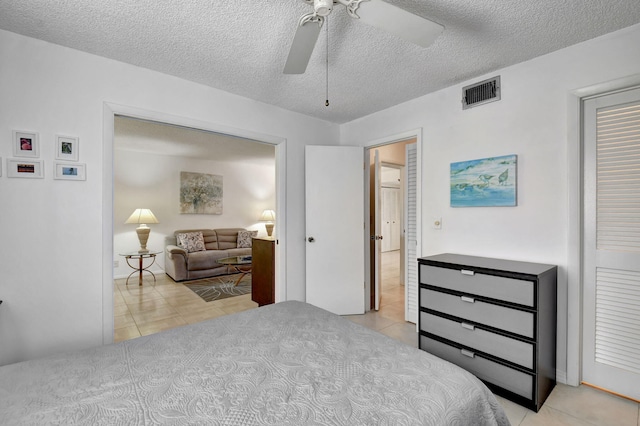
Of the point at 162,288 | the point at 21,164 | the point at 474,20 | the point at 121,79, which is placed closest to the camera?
the point at 474,20

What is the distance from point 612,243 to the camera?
199 centimetres

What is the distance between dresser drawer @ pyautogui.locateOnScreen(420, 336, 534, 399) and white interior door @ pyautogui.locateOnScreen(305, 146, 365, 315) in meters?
1.31

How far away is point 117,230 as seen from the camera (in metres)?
5.52

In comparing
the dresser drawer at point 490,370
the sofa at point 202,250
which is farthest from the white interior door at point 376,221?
the sofa at point 202,250

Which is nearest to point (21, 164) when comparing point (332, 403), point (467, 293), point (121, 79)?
point (121, 79)

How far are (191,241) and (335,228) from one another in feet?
11.4

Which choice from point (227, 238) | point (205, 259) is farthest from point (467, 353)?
point (227, 238)

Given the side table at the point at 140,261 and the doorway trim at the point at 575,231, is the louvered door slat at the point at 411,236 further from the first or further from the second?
the side table at the point at 140,261

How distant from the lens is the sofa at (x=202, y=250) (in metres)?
5.30

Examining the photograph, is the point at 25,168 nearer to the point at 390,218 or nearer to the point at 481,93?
the point at 481,93

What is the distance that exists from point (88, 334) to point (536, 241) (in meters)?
3.39

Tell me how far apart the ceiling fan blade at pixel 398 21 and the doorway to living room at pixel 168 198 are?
2.26 meters

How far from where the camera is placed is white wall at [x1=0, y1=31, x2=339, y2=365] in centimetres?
195

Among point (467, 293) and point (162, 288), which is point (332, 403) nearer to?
point (467, 293)
